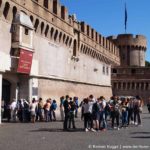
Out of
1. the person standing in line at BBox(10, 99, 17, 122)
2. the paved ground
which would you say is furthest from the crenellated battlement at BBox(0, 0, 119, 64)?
the paved ground

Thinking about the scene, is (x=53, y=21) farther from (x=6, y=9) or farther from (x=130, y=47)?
(x=130, y=47)

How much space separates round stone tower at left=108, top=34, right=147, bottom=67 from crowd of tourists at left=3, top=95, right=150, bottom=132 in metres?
43.9

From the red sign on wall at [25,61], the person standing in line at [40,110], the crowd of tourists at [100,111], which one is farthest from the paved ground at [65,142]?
the red sign on wall at [25,61]

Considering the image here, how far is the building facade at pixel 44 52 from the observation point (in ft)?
65.7

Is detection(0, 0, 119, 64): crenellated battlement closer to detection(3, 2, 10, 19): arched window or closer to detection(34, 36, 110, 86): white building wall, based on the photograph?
detection(3, 2, 10, 19): arched window

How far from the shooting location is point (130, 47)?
209 ft

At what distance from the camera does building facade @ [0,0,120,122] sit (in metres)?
20.0

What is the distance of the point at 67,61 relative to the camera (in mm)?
30297

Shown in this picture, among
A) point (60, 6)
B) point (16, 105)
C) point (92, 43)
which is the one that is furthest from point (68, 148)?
point (92, 43)

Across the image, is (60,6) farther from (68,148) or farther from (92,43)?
(68,148)

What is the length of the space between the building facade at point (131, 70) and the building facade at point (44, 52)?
19.8m

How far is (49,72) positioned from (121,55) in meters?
38.1

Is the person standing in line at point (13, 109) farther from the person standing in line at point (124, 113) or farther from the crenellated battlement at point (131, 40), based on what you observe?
the crenellated battlement at point (131, 40)

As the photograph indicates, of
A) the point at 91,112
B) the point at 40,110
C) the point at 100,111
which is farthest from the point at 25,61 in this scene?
the point at 91,112
